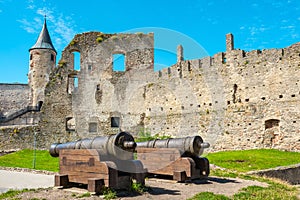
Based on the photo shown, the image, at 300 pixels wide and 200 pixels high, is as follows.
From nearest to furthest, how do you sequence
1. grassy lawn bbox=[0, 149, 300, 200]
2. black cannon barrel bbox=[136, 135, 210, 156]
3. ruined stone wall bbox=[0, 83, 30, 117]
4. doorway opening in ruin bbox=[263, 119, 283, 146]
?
grassy lawn bbox=[0, 149, 300, 200]
black cannon barrel bbox=[136, 135, 210, 156]
doorway opening in ruin bbox=[263, 119, 283, 146]
ruined stone wall bbox=[0, 83, 30, 117]

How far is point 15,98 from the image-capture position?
3625cm

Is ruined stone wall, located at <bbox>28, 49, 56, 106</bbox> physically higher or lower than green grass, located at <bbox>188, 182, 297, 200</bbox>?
higher

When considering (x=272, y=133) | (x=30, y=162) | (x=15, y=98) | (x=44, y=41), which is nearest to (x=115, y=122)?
(x=30, y=162)

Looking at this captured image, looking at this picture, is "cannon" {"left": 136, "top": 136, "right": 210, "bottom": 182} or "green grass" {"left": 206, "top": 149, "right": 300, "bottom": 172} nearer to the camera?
"cannon" {"left": 136, "top": 136, "right": 210, "bottom": 182}

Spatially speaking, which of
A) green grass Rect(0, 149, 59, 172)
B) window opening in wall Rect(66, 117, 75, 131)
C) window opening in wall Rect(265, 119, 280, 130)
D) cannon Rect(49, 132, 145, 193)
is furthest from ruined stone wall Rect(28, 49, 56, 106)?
cannon Rect(49, 132, 145, 193)

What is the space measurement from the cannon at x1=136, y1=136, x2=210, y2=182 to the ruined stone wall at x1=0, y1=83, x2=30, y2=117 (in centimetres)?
2998

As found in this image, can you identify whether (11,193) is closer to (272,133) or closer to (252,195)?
(252,195)

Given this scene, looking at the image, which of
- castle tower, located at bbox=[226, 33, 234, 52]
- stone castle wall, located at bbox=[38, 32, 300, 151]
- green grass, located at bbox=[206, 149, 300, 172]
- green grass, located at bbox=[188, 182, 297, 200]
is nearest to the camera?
green grass, located at bbox=[188, 182, 297, 200]

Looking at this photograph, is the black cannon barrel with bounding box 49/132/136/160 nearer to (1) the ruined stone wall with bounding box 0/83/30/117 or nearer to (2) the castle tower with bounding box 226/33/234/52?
(2) the castle tower with bounding box 226/33/234/52

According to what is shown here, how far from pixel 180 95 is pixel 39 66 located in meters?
17.5

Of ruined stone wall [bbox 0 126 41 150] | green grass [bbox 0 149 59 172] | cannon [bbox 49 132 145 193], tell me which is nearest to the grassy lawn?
green grass [bbox 0 149 59 172]

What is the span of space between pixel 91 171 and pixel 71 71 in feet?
57.5

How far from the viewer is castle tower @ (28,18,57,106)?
105 feet

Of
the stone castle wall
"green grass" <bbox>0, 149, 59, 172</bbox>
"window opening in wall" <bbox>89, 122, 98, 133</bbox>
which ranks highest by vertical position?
the stone castle wall
